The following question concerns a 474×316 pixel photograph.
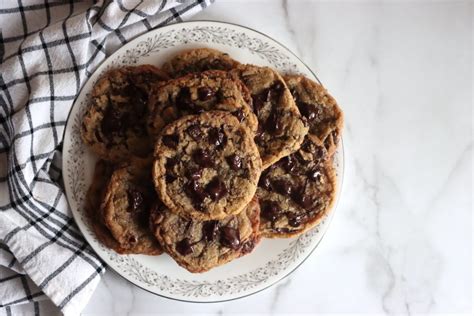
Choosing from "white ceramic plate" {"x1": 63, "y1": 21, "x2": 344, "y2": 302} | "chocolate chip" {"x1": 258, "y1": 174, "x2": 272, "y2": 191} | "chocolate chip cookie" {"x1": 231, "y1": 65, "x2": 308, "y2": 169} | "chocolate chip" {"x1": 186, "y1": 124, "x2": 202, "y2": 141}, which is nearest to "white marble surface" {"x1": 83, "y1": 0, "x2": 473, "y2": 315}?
"white ceramic plate" {"x1": 63, "y1": 21, "x2": 344, "y2": 302}

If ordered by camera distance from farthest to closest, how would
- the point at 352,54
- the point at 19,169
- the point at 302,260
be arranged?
the point at 352,54
the point at 302,260
the point at 19,169

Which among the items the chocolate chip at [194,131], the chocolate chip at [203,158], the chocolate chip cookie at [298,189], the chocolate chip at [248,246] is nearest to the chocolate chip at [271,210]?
the chocolate chip cookie at [298,189]

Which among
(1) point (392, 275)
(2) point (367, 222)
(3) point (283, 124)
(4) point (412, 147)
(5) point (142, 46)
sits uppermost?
(5) point (142, 46)

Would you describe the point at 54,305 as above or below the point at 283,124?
below

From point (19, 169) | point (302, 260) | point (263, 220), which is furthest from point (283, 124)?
point (19, 169)

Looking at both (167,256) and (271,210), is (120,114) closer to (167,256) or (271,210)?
(167,256)

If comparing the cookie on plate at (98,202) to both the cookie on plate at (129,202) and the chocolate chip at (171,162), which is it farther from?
the chocolate chip at (171,162)

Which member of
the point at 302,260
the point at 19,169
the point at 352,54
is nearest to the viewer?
the point at 19,169

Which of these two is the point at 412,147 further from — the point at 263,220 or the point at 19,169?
the point at 19,169

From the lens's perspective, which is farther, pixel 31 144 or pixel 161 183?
pixel 31 144
